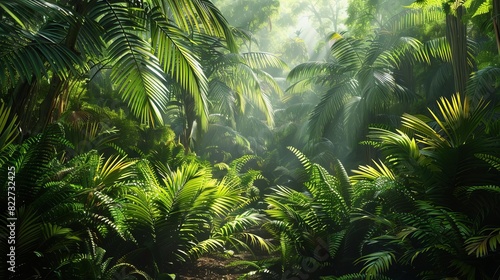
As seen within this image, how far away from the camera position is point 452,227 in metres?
4.21

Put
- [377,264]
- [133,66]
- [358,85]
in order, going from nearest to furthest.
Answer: [377,264] < [133,66] < [358,85]

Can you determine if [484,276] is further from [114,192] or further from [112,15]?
[112,15]

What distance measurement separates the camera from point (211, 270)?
5934 mm

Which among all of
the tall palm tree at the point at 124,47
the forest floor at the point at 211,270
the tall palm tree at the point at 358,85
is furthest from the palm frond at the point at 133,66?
the tall palm tree at the point at 358,85

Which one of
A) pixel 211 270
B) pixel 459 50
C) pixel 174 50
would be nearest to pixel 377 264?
pixel 211 270

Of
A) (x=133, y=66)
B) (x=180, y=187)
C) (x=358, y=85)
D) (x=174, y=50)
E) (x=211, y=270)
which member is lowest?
(x=211, y=270)

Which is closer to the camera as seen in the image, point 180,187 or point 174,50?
point 174,50

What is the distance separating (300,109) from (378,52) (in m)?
7.93

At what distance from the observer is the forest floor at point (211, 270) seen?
570 cm

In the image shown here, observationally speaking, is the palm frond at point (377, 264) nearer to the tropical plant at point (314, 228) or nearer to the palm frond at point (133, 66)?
the tropical plant at point (314, 228)

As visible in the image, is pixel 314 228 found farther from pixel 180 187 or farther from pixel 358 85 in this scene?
pixel 358 85

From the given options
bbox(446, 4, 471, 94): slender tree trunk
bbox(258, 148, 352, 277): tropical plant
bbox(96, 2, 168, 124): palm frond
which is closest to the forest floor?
bbox(258, 148, 352, 277): tropical plant

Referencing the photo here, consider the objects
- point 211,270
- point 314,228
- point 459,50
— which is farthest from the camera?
point 459,50

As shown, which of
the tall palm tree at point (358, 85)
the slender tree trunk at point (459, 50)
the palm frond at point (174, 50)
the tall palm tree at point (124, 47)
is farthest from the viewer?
the tall palm tree at point (358, 85)
